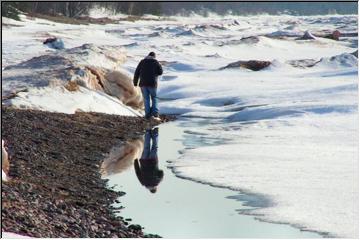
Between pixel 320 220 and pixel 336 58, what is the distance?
26.3 metres

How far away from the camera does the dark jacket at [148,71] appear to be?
56.5 feet

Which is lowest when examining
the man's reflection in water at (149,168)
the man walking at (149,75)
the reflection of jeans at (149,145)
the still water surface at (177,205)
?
the reflection of jeans at (149,145)

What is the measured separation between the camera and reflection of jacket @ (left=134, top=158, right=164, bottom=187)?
1042cm

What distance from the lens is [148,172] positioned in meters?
11.3

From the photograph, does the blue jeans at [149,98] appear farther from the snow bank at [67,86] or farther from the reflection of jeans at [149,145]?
the reflection of jeans at [149,145]

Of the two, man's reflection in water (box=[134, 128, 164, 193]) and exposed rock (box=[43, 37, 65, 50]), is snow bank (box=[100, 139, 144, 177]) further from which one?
exposed rock (box=[43, 37, 65, 50])

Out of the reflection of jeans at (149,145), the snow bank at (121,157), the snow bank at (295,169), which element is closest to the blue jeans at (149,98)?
the reflection of jeans at (149,145)

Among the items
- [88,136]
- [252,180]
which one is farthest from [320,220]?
[88,136]

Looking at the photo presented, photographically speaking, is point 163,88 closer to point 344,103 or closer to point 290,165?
point 344,103

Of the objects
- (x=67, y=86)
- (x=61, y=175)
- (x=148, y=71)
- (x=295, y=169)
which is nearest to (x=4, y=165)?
(x=61, y=175)

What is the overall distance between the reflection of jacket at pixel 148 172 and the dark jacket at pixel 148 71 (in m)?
5.06

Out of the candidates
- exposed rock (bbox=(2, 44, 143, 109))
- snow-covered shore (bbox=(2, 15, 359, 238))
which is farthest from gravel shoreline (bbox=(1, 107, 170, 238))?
exposed rock (bbox=(2, 44, 143, 109))

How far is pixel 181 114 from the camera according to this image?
66.2 feet

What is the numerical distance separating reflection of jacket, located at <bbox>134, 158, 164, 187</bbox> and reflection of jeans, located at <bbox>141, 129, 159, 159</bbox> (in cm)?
41
